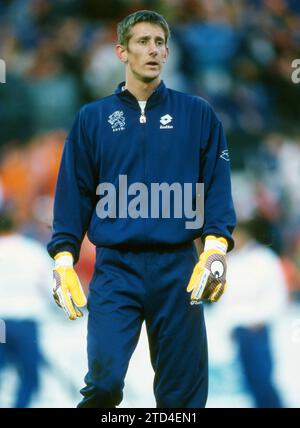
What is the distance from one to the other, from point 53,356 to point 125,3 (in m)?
2.17

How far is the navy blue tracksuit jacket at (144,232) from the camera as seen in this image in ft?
10.3

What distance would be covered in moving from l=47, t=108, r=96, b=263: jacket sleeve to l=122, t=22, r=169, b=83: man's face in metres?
0.29

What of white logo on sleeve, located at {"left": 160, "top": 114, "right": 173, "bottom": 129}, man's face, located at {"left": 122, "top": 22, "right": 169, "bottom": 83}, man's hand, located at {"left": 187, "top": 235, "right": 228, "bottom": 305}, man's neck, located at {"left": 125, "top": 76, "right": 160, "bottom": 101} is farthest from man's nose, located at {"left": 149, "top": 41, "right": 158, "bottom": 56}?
man's hand, located at {"left": 187, "top": 235, "right": 228, "bottom": 305}

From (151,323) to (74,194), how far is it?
541 millimetres

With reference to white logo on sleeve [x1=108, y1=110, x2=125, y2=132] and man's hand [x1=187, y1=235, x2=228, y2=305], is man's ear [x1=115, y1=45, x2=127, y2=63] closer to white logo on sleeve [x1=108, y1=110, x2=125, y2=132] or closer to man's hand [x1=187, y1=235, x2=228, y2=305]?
white logo on sleeve [x1=108, y1=110, x2=125, y2=132]

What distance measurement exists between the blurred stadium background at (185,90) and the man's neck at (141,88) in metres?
1.66

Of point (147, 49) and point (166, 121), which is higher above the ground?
point (147, 49)

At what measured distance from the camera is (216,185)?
3.26 meters

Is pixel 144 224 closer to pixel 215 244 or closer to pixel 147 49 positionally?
pixel 215 244

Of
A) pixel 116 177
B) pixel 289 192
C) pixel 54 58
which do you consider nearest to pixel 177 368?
pixel 116 177

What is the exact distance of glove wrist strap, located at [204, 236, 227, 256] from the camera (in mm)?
3188

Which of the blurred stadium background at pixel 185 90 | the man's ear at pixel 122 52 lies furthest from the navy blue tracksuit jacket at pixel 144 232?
the blurred stadium background at pixel 185 90

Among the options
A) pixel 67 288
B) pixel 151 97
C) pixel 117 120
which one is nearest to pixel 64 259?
pixel 67 288

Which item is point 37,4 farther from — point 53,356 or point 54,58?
point 53,356
